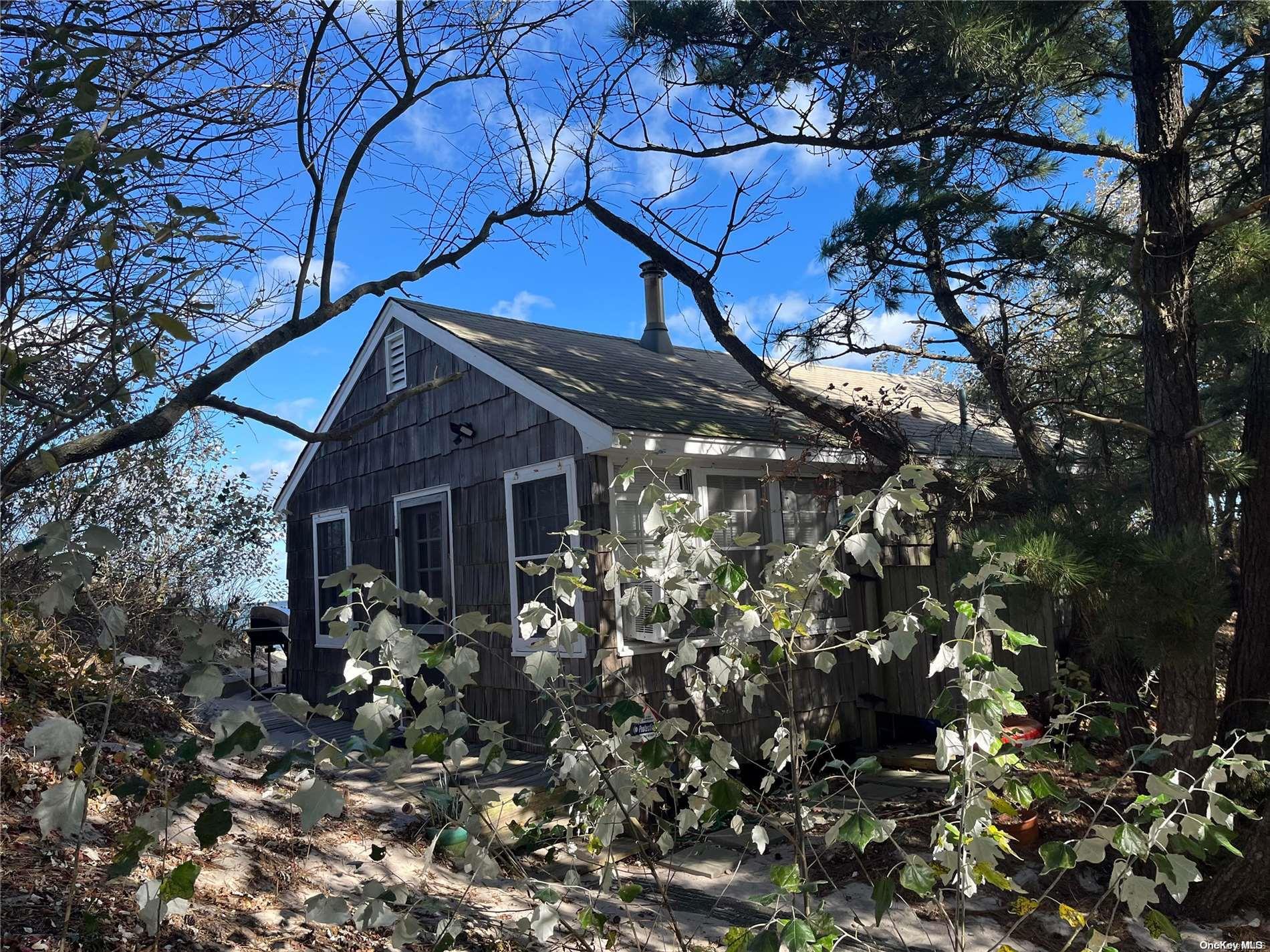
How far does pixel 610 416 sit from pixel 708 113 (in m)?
2.40

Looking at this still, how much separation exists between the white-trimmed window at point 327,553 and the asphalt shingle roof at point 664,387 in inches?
113

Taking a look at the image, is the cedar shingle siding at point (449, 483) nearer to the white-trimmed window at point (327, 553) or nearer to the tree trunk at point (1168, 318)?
the white-trimmed window at point (327, 553)

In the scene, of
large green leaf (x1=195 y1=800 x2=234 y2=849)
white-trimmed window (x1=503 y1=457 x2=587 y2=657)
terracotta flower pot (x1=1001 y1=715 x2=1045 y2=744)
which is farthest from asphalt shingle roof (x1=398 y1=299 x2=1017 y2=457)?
large green leaf (x1=195 y1=800 x2=234 y2=849)

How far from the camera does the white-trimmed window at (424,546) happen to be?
9.18 meters

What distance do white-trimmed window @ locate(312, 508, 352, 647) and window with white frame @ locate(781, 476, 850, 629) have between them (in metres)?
5.13

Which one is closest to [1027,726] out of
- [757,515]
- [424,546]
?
[757,515]

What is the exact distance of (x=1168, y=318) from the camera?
586 centimetres

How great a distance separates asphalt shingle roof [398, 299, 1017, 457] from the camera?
26.0 feet

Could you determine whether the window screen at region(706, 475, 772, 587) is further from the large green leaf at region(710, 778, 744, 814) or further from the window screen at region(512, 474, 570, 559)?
the large green leaf at region(710, 778, 744, 814)

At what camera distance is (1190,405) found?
5.88 metres

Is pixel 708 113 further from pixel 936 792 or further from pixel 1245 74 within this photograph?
pixel 936 792

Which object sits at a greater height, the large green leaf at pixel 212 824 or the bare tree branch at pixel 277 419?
the bare tree branch at pixel 277 419

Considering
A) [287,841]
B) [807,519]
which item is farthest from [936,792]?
[287,841]

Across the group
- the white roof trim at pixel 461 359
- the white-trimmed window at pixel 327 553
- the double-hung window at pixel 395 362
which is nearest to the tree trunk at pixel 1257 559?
the white roof trim at pixel 461 359
